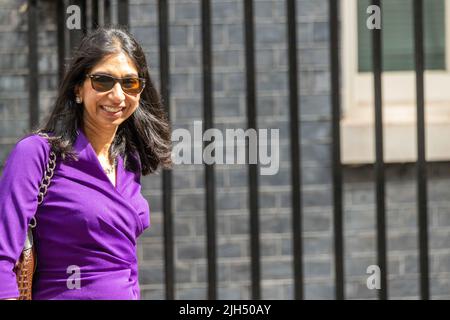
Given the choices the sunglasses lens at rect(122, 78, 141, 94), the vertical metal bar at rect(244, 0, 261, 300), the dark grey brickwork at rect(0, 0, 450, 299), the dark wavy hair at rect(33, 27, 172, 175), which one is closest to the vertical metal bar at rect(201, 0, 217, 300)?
the vertical metal bar at rect(244, 0, 261, 300)

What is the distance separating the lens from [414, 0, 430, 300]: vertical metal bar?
366 cm

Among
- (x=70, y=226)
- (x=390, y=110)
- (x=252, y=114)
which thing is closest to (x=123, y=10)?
(x=252, y=114)

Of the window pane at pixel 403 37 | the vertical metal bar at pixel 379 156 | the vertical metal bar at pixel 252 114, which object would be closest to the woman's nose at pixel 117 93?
the vertical metal bar at pixel 252 114

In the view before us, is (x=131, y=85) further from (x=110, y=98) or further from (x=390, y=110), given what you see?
(x=390, y=110)

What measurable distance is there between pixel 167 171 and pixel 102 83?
0.73 metres

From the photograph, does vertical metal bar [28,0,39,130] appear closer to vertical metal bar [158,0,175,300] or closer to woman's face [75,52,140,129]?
vertical metal bar [158,0,175,300]

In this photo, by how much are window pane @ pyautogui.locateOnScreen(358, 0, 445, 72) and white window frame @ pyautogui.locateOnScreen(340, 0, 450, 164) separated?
44mm

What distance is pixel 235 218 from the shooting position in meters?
5.97

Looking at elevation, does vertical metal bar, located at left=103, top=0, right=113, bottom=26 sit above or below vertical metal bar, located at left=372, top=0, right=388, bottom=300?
above

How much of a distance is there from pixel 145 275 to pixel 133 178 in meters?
2.96

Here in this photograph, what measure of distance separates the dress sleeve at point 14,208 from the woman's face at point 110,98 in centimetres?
29

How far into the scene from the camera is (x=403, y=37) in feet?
20.4

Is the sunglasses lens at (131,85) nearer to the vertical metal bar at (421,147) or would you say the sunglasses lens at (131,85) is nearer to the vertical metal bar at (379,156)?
the vertical metal bar at (379,156)

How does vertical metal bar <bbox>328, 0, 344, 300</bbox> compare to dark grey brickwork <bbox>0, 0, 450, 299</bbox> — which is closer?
vertical metal bar <bbox>328, 0, 344, 300</bbox>
